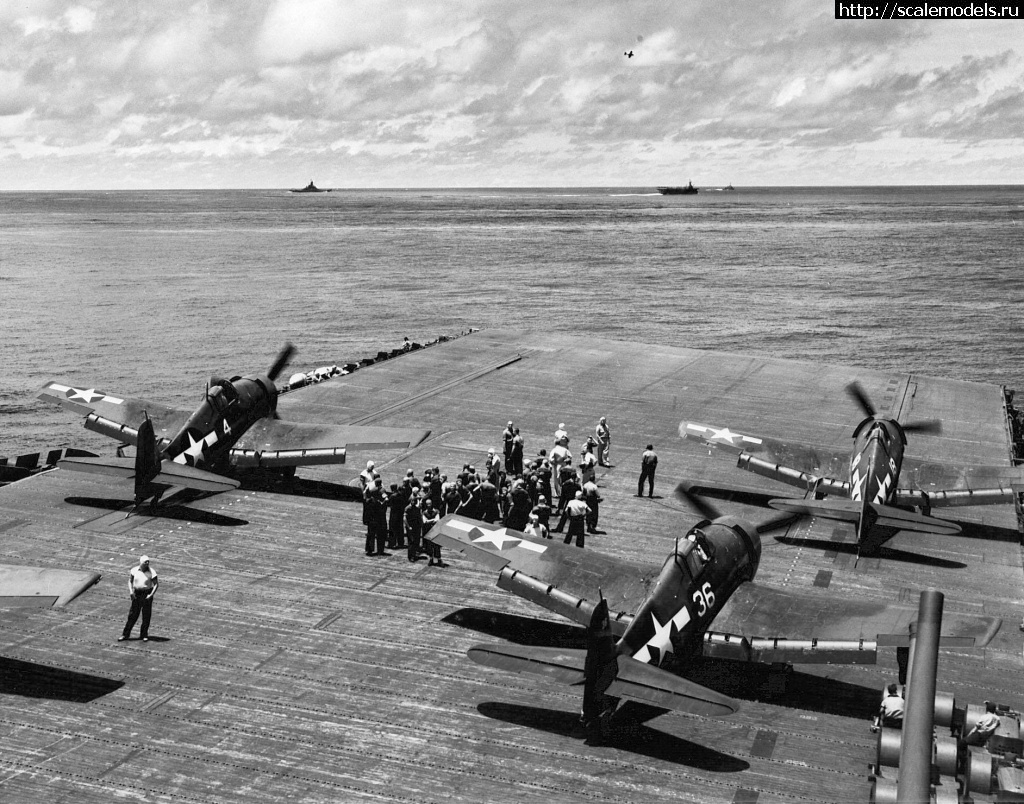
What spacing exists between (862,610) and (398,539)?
10761 millimetres

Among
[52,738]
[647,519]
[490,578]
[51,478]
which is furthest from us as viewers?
[51,478]

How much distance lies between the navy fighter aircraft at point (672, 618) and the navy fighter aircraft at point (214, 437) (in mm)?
8190

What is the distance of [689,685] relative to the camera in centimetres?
1445

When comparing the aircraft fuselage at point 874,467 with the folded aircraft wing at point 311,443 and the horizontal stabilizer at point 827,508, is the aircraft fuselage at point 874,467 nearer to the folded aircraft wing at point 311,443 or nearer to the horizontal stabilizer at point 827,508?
the horizontal stabilizer at point 827,508

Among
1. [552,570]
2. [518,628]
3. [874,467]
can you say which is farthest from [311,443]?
[874,467]

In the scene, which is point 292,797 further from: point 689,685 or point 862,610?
point 862,610

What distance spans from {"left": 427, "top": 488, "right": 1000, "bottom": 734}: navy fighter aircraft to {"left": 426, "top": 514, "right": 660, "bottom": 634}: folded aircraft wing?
0.9 inches

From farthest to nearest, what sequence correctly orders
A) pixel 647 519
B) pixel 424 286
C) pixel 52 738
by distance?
1. pixel 424 286
2. pixel 647 519
3. pixel 52 738

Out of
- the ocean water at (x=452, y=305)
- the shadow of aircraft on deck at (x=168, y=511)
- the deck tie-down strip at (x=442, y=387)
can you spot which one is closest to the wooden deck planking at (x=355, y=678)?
the shadow of aircraft on deck at (x=168, y=511)

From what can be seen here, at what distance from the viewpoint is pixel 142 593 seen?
1820 cm

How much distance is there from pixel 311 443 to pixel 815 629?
15752 millimetres

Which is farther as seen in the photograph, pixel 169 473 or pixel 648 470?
pixel 648 470

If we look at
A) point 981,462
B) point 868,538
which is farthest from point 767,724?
point 981,462

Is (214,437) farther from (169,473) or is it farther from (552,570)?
(552,570)
